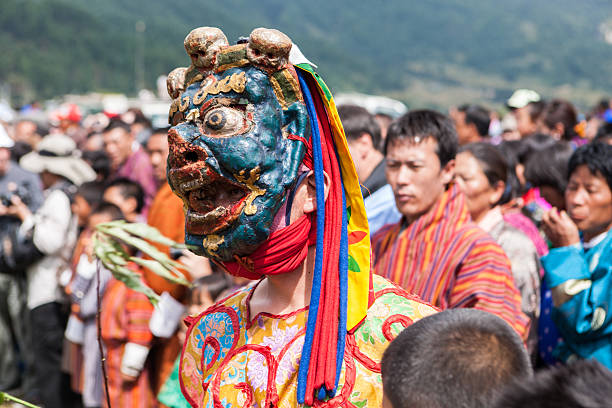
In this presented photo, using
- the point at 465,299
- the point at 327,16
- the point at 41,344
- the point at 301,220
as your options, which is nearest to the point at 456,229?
the point at 465,299

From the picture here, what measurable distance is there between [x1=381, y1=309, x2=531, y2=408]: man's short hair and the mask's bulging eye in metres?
0.69

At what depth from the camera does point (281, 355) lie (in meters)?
2.03

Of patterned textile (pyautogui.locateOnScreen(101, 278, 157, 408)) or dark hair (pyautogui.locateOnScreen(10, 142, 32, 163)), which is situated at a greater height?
dark hair (pyautogui.locateOnScreen(10, 142, 32, 163))

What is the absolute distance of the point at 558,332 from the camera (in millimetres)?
3660

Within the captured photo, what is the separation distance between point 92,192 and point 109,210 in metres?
0.67

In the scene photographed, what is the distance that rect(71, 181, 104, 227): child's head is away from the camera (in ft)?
17.7

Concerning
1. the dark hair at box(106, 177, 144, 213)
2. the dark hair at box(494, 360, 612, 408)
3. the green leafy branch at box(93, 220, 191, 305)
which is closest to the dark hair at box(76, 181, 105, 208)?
the dark hair at box(106, 177, 144, 213)

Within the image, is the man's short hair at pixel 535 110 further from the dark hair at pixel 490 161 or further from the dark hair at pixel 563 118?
the dark hair at pixel 490 161

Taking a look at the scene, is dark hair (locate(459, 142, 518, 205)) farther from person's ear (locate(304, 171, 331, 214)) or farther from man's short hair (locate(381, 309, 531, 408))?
man's short hair (locate(381, 309, 531, 408))

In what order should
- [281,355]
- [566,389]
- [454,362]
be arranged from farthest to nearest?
1. [281,355]
2. [454,362]
3. [566,389]

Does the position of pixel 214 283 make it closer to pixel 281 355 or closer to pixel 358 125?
pixel 358 125

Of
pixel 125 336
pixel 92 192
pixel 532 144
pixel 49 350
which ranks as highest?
pixel 532 144

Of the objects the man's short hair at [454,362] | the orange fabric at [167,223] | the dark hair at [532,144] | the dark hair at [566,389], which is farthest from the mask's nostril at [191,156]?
the dark hair at [532,144]

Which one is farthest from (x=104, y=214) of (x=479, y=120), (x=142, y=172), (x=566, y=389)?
(x=479, y=120)
